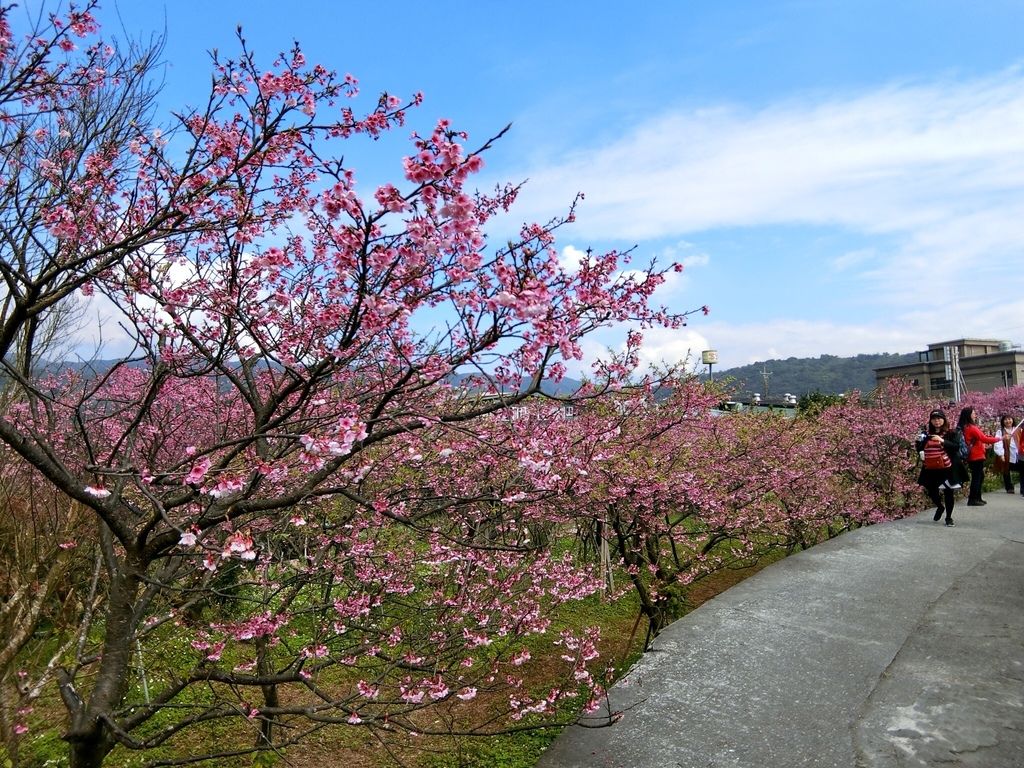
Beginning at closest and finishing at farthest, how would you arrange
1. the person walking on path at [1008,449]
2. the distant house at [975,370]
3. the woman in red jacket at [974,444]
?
1. the woman in red jacket at [974,444]
2. the person walking on path at [1008,449]
3. the distant house at [975,370]

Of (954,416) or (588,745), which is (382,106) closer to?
(588,745)

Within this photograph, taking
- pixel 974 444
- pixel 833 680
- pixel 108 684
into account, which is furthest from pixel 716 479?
pixel 108 684

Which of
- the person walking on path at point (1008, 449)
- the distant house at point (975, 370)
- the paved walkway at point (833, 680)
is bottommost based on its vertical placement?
the paved walkway at point (833, 680)

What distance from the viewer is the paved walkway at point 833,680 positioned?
3.30 m

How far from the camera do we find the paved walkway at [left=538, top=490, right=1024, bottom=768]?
3.30 m

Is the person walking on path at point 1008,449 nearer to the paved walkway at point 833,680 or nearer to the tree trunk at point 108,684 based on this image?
the paved walkway at point 833,680

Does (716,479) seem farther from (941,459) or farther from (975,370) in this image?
(975,370)

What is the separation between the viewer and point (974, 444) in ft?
31.9

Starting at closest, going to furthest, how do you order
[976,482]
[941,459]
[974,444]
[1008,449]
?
[941,459] < [974,444] < [976,482] < [1008,449]

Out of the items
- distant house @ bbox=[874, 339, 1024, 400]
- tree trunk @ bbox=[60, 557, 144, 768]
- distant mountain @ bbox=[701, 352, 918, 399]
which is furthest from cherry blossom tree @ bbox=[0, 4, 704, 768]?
distant mountain @ bbox=[701, 352, 918, 399]

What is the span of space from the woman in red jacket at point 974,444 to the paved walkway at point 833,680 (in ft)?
12.0

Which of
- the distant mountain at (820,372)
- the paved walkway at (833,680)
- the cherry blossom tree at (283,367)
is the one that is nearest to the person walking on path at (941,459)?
the paved walkway at (833,680)

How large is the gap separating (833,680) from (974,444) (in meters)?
7.58

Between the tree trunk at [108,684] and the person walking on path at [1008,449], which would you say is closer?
the tree trunk at [108,684]
